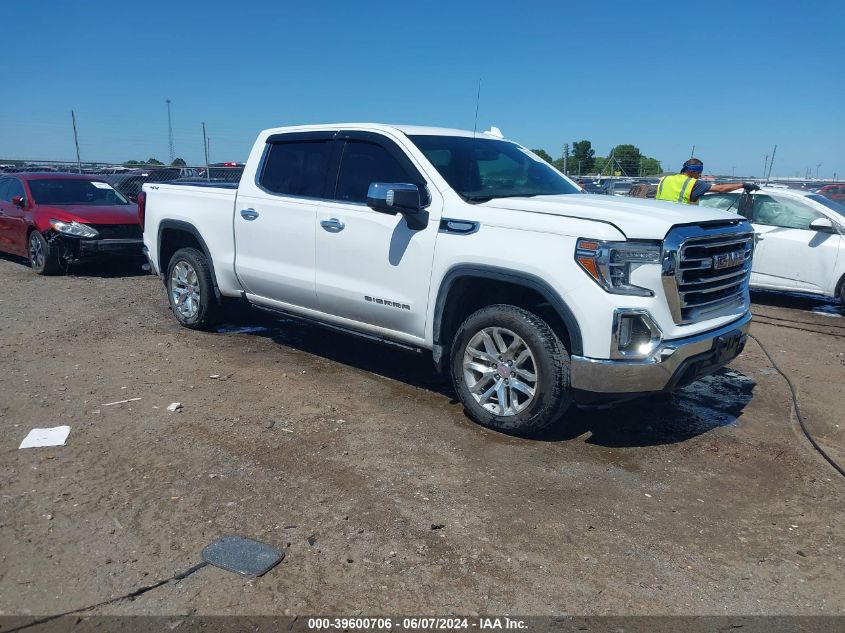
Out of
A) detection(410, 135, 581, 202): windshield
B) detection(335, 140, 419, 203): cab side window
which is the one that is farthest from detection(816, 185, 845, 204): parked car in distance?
detection(335, 140, 419, 203): cab side window

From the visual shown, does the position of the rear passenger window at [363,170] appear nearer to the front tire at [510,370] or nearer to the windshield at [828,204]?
the front tire at [510,370]

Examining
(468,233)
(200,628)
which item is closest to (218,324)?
(468,233)

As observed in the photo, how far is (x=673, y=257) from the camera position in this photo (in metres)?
4.11

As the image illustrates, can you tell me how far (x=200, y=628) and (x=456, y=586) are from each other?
1051 mm

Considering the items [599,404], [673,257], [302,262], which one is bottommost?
[599,404]

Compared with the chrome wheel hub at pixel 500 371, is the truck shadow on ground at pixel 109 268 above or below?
below

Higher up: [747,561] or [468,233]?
[468,233]

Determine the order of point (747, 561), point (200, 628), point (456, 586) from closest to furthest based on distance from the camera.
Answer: point (200, 628) → point (456, 586) → point (747, 561)

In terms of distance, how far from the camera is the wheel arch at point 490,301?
4.21 m

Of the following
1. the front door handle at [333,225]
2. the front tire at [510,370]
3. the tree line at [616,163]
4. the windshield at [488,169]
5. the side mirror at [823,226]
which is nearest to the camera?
the front tire at [510,370]

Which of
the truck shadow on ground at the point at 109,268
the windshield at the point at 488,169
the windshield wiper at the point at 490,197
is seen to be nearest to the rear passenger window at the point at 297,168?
the windshield at the point at 488,169

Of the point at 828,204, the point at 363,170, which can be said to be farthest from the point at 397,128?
the point at 828,204

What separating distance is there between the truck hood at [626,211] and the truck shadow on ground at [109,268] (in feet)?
26.7

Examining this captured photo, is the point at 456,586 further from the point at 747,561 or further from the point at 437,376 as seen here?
the point at 437,376
